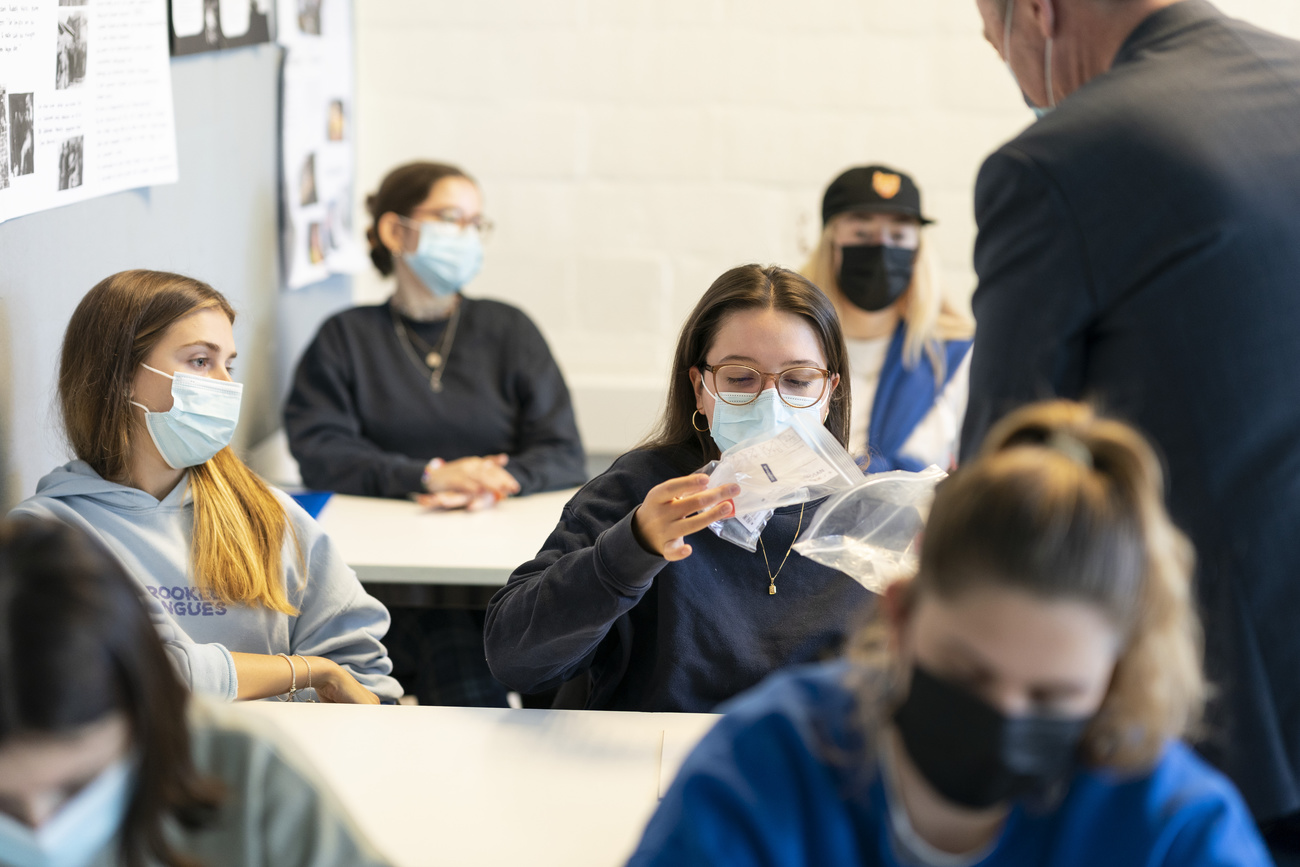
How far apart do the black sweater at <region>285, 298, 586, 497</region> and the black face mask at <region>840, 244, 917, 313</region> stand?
2.46ft

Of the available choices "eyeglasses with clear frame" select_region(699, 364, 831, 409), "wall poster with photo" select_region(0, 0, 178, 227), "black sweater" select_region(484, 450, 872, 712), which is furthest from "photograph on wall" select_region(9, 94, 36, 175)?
"eyeglasses with clear frame" select_region(699, 364, 831, 409)

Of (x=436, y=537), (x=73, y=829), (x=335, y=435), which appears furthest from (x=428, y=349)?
(x=73, y=829)

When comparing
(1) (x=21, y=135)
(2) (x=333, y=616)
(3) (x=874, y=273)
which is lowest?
(2) (x=333, y=616)

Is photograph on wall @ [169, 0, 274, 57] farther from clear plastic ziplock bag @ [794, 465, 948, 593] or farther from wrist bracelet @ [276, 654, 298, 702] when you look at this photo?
clear plastic ziplock bag @ [794, 465, 948, 593]

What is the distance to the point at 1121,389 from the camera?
41.3 inches

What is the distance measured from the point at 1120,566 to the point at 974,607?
0.10 m

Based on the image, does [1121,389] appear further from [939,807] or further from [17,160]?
[17,160]

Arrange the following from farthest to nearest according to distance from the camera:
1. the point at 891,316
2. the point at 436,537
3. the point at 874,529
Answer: the point at 891,316 → the point at 436,537 → the point at 874,529

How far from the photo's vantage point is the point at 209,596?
166 cm

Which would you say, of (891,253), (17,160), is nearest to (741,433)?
(17,160)

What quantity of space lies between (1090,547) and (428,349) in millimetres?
2261

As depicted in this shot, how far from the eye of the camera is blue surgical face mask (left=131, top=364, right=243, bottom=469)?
165 centimetres

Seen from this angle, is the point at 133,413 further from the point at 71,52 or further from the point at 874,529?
the point at 874,529

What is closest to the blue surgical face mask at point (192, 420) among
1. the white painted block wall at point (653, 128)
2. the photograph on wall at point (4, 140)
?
the photograph on wall at point (4, 140)
